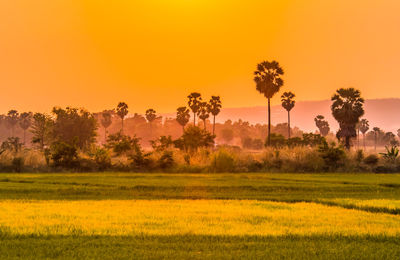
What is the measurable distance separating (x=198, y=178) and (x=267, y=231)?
2070cm

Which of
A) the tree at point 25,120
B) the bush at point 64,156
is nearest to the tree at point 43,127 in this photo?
the bush at point 64,156

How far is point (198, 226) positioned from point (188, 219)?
4.52ft

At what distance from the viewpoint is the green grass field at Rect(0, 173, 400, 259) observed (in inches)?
439

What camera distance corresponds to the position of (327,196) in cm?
2367

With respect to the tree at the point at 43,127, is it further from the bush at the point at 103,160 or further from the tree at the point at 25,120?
the tree at the point at 25,120

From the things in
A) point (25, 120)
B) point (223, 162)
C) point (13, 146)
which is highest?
point (25, 120)

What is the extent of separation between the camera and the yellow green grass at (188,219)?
1341cm

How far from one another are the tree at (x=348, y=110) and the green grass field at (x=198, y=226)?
46430mm

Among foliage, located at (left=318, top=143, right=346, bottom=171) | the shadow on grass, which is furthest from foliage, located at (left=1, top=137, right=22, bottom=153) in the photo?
the shadow on grass

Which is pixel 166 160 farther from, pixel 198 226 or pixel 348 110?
pixel 348 110

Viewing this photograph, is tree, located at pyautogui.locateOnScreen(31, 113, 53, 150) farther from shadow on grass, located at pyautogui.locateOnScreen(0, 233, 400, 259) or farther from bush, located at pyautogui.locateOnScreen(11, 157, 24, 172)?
shadow on grass, located at pyautogui.locateOnScreen(0, 233, 400, 259)

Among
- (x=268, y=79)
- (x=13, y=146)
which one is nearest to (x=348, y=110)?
(x=268, y=79)

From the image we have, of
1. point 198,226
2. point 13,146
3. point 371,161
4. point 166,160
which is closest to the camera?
point 198,226

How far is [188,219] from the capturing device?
15.4 m
